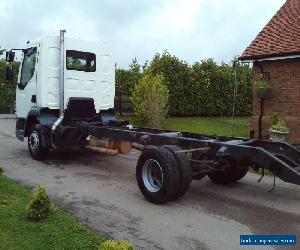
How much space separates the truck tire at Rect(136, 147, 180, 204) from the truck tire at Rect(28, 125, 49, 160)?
4213 mm

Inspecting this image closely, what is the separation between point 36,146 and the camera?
35.4 feet

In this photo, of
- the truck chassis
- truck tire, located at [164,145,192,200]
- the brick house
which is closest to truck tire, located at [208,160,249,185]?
the truck chassis

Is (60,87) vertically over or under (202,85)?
under

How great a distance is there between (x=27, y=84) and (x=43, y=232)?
6.55 m

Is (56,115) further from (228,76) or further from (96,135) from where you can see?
(228,76)

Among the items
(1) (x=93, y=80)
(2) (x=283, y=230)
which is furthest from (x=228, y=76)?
(2) (x=283, y=230)

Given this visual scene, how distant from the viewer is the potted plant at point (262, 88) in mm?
14172

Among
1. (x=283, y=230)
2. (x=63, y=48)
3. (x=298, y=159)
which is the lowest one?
(x=283, y=230)

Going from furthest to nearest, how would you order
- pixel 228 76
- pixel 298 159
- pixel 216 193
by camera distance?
pixel 228 76 < pixel 216 193 < pixel 298 159

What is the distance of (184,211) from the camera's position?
21.6 feet

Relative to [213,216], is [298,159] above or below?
above

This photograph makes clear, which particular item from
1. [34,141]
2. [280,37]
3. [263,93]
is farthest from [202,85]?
[34,141]

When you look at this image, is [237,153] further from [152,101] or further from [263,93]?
[152,101]

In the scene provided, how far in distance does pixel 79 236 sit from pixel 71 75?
6246 millimetres
